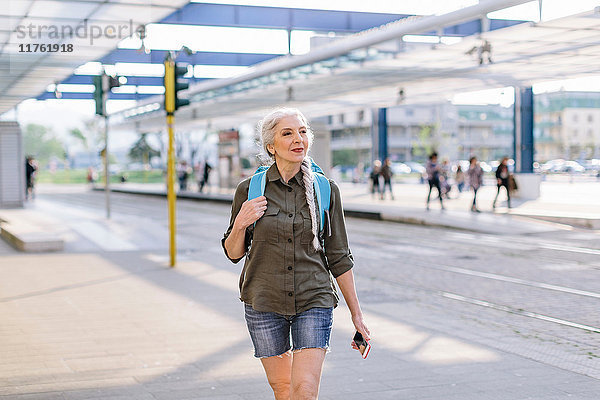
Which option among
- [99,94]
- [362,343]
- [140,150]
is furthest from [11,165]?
[140,150]

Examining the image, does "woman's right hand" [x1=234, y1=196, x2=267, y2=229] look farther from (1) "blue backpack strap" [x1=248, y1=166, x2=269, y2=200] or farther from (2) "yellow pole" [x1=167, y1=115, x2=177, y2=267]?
(2) "yellow pole" [x1=167, y1=115, x2=177, y2=267]

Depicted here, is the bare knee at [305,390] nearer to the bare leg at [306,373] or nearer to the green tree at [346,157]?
the bare leg at [306,373]

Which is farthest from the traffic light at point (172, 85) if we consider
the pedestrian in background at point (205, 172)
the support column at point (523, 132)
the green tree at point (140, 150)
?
the green tree at point (140, 150)

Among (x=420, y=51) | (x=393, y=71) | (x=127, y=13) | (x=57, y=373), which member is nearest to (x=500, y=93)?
(x=393, y=71)

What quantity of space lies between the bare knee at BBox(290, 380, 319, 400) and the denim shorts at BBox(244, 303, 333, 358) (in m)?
0.16

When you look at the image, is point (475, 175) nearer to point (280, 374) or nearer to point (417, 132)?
point (280, 374)

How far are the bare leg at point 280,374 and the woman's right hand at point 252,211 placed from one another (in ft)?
2.11

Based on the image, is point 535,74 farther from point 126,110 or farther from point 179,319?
point 126,110

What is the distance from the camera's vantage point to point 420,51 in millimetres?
22172

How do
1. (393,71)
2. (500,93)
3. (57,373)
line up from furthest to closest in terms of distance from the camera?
(500,93) < (393,71) < (57,373)

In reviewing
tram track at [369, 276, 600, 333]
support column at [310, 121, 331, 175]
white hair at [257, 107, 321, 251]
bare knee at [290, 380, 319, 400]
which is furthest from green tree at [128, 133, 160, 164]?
bare knee at [290, 380, 319, 400]

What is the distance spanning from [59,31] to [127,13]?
2376mm

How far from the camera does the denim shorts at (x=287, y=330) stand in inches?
150

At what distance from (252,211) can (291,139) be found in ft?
1.20
